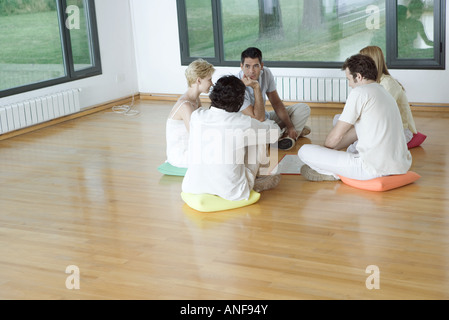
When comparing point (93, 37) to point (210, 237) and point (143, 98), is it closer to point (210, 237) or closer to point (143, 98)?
point (143, 98)

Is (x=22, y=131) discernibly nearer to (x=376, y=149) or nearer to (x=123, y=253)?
(x=123, y=253)

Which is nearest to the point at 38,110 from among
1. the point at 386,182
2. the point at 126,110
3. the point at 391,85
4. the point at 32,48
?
the point at 32,48

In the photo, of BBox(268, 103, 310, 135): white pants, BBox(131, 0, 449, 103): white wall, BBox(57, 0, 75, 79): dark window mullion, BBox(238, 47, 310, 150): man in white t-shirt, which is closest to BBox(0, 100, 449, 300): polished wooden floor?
BBox(238, 47, 310, 150): man in white t-shirt

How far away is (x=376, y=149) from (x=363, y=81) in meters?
0.52

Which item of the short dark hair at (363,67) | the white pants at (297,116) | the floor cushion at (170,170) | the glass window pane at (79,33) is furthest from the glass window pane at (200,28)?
the short dark hair at (363,67)

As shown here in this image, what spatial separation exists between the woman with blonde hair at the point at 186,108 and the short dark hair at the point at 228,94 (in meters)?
0.64

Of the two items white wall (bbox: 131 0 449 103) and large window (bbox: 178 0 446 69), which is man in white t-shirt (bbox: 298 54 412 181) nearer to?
large window (bbox: 178 0 446 69)

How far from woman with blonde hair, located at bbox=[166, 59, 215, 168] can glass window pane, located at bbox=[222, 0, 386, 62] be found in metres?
2.97

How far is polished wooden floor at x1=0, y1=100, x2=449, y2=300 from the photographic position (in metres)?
3.18

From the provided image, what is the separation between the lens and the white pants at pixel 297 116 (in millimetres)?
5953

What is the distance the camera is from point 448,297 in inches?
116

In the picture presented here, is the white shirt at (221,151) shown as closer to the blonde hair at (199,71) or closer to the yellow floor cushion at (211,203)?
the yellow floor cushion at (211,203)

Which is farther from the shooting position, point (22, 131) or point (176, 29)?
point (176, 29)
